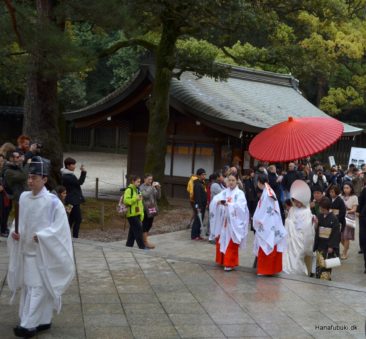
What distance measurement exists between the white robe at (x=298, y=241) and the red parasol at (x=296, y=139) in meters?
0.99

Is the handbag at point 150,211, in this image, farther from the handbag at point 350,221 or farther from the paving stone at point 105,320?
the paving stone at point 105,320

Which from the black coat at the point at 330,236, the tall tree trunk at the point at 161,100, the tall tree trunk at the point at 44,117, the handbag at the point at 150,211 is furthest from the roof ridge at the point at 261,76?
the black coat at the point at 330,236

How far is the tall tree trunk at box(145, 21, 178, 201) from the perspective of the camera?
1706 cm

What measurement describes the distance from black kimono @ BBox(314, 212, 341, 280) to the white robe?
145 mm

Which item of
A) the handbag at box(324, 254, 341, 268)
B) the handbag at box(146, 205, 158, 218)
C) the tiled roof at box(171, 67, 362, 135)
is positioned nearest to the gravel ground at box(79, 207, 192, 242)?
the handbag at box(146, 205, 158, 218)

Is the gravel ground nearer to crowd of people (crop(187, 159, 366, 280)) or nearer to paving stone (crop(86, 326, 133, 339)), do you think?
crowd of people (crop(187, 159, 366, 280))

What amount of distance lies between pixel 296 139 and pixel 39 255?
177 inches

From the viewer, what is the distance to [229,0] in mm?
13836

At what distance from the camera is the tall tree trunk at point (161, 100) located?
56.0 ft

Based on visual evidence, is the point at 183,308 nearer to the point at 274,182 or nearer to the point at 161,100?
the point at 274,182

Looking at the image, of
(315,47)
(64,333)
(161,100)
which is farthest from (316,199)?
(315,47)

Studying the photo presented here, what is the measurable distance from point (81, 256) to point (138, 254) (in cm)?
90

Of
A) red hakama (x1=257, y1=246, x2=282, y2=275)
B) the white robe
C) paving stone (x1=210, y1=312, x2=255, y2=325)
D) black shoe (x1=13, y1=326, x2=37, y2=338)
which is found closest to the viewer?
black shoe (x1=13, y1=326, x2=37, y2=338)

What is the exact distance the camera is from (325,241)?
347 inches
